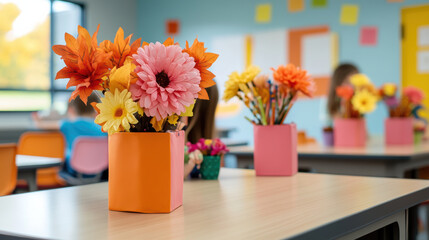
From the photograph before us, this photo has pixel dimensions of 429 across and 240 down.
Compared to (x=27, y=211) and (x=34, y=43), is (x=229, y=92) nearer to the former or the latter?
(x=27, y=211)

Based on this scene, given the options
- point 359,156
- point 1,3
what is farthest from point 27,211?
point 1,3

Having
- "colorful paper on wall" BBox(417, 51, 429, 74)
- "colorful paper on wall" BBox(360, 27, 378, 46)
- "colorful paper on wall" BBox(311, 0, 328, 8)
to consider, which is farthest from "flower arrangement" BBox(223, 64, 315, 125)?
"colorful paper on wall" BBox(311, 0, 328, 8)

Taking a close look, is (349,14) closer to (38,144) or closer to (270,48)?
(270,48)

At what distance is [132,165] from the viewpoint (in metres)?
1.06

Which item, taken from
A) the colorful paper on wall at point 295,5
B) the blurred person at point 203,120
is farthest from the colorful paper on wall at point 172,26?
the blurred person at point 203,120

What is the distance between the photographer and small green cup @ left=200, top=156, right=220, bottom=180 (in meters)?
1.57

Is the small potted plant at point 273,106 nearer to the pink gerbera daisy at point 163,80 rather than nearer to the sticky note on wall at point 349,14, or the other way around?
the pink gerbera daisy at point 163,80

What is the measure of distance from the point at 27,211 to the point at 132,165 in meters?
0.23

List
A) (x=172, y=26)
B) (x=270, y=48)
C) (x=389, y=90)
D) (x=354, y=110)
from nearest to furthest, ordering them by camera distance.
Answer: (x=354, y=110) → (x=389, y=90) → (x=270, y=48) → (x=172, y=26)

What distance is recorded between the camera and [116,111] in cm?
105

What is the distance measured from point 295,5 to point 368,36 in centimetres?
98

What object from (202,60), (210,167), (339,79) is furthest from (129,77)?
(339,79)

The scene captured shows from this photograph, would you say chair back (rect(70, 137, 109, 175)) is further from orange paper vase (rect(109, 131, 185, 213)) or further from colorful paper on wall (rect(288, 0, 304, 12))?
colorful paper on wall (rect(288, 0, 304, 12))

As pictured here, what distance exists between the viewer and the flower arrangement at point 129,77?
101cm
